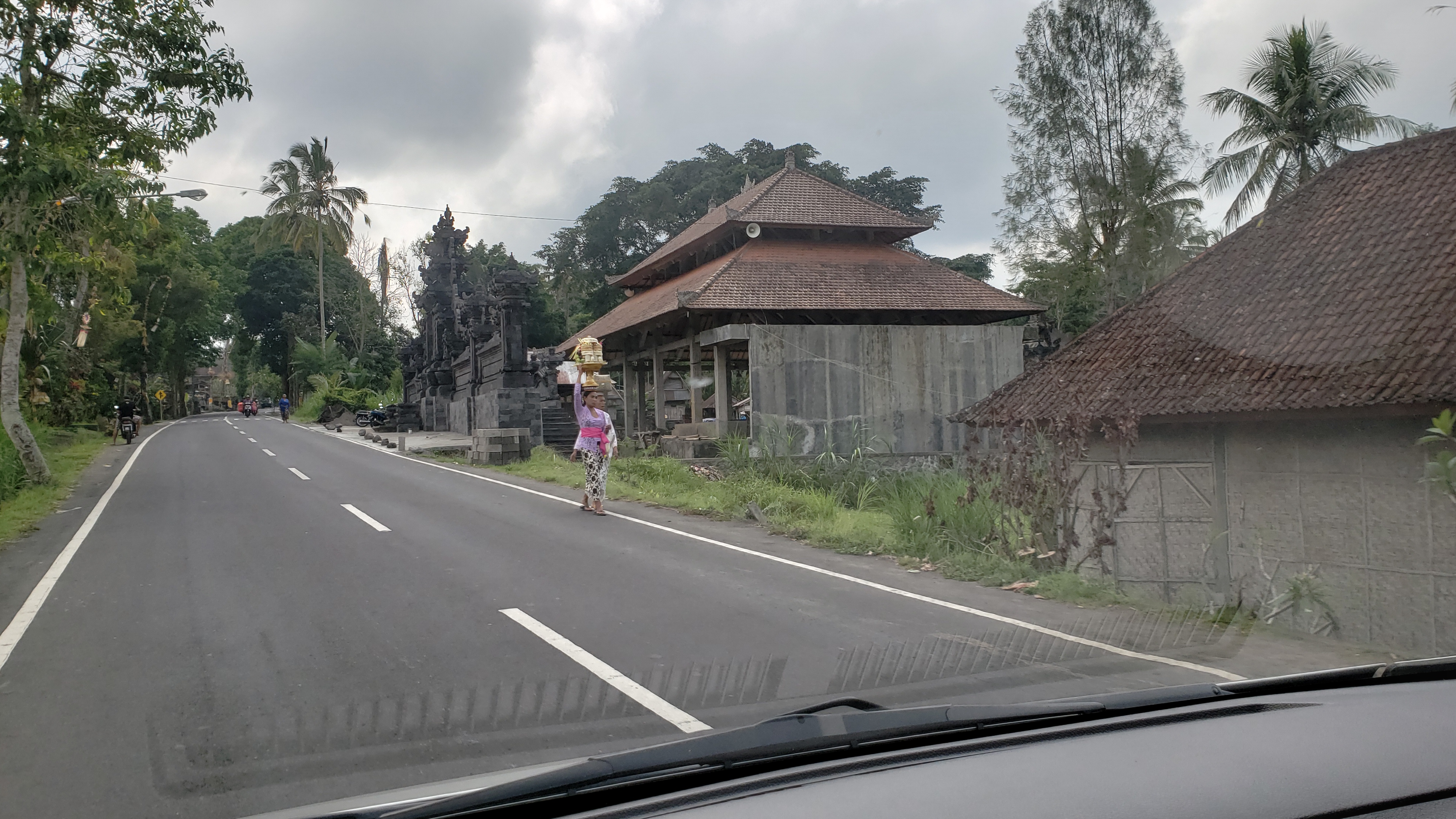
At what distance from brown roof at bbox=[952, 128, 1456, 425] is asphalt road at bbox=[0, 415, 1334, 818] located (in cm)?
319

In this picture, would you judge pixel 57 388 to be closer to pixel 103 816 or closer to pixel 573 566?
pixel 573 566

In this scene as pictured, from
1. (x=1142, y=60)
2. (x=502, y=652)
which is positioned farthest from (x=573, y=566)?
(x=1142, y=60)

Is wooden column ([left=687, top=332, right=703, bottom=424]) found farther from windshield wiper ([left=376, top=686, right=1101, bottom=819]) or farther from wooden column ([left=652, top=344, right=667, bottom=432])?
windshield wiper ([left=376, top=686, right=1101, bottom=819])

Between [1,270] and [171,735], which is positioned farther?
[1,270]

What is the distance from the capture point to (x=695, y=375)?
79.1 feet

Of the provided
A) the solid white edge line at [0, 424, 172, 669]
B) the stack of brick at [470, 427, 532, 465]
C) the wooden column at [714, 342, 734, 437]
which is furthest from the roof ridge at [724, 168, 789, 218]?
the solid white edge line at [0, 424, 172, 669]

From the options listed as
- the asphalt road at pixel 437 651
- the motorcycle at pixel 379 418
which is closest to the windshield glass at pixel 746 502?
the asphalt road at pixel 437 651

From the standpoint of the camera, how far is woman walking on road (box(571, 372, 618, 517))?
13305 millimetres

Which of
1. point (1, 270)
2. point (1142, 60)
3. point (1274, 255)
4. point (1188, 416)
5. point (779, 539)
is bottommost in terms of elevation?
point (779, 539)

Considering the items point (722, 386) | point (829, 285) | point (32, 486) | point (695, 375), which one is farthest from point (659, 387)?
point (32, 486)

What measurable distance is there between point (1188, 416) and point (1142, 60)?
26.2 metres

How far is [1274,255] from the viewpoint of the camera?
12.0m

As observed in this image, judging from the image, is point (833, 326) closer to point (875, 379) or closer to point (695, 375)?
point (875, 379)

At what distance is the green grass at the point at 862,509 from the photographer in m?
9.58
